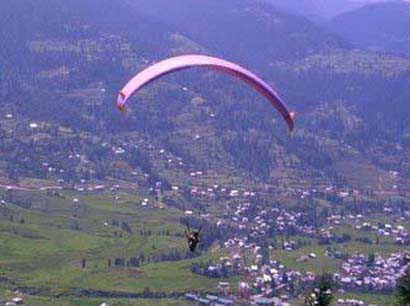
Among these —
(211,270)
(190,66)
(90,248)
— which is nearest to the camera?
(190,66)

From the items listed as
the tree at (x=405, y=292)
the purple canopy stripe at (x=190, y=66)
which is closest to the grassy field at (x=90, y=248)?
the tree at (x=405, y=292)

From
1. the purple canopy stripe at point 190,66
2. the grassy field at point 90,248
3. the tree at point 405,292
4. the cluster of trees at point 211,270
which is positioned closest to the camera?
the purple canopy stripe at point 190,66

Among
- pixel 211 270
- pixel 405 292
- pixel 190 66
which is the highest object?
pixel 190 66

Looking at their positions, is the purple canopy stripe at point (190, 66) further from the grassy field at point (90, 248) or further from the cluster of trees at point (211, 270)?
the cluster of trees at point (211, 270)

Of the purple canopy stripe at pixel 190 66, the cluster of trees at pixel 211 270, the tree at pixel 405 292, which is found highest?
the purple canopy stripe at pixel 190 66

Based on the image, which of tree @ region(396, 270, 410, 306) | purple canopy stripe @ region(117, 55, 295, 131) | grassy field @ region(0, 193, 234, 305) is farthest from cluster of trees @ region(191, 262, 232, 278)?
purple canopy stripe @ region(117, 55, 295, 131)

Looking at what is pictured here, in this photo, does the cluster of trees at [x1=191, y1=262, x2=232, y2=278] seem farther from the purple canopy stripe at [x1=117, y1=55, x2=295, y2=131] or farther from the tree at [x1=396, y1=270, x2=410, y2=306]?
the purple canopy stripe at [x1=117, y1=55, x2=295, y2=131]

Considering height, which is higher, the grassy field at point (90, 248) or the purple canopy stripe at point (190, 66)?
the purple canopy stripe at point (190, 66)

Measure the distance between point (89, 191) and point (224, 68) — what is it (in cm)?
11052

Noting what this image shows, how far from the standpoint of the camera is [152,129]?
196000 mm

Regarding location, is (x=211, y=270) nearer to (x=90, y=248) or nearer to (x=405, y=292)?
(x=90, y=248)

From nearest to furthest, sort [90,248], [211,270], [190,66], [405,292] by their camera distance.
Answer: [190,66]
[405,292]
[211,270]
[90,248]

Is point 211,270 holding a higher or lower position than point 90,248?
lower

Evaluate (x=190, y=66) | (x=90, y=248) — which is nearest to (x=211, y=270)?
(x=90, y=248)
